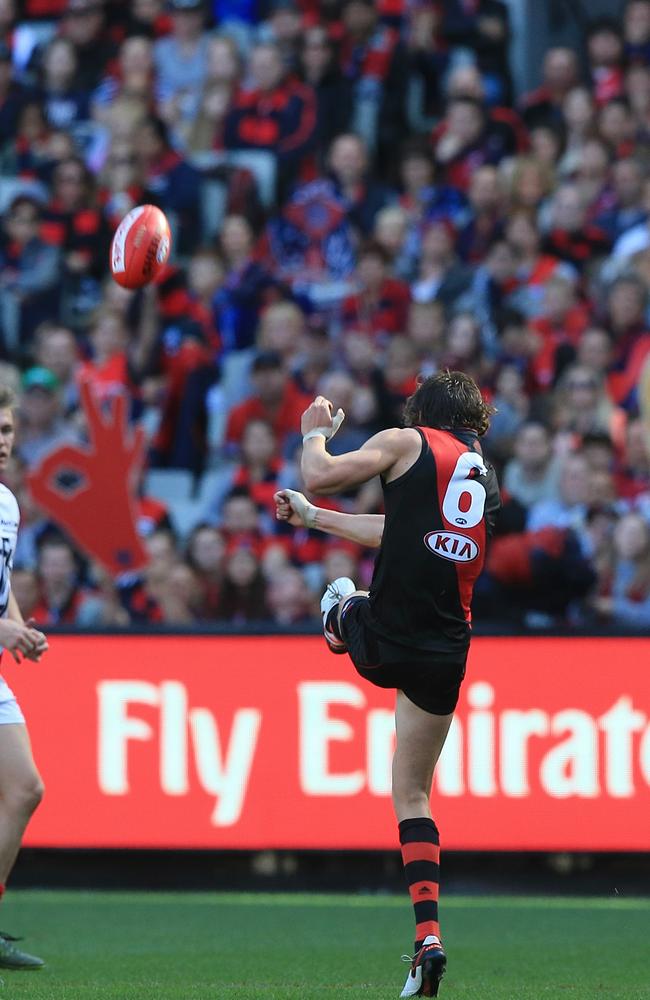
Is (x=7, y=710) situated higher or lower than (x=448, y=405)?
lower

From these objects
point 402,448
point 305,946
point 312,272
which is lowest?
point 305,946

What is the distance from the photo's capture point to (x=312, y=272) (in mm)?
15070

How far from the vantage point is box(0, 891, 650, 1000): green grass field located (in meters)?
6.99

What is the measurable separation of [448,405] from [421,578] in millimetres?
677

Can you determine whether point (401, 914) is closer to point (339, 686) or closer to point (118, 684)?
point (339, 686)

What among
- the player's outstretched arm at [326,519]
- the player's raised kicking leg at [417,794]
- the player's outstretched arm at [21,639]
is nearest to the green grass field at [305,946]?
the player's raised kicking leg at [417,794]

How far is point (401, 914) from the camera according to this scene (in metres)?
9.67

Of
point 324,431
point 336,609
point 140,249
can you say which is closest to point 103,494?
point 140,249

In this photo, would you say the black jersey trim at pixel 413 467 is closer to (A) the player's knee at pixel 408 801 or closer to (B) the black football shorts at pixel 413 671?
(B) the black football shorts at pixel 413 671

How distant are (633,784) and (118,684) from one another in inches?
116

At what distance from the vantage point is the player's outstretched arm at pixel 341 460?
6598mm

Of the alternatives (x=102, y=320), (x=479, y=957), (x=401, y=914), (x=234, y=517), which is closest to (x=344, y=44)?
(x=102, y=320)

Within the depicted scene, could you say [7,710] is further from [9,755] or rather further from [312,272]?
[312,272]

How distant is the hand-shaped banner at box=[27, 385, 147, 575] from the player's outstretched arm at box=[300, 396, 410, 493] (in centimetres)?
461
